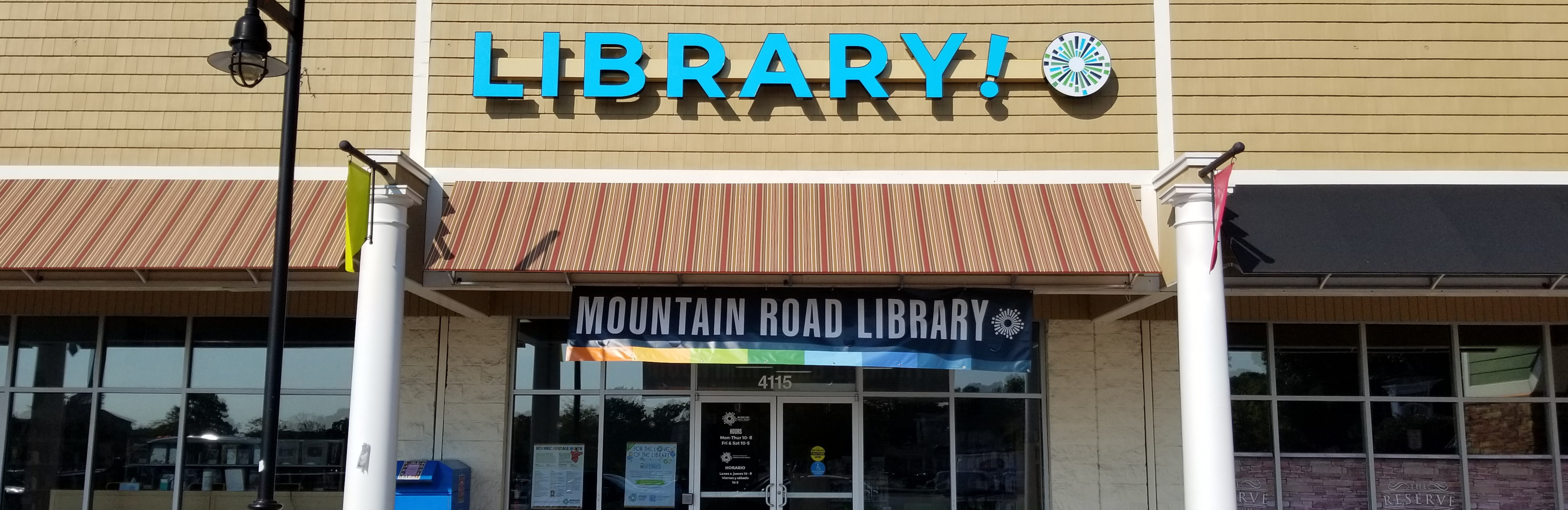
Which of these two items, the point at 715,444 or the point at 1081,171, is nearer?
the point at 1081,171

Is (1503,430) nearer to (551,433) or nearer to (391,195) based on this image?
(551,433)

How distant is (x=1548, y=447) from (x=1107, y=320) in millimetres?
4732

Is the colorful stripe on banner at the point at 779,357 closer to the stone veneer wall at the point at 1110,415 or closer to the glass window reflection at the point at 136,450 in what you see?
the stone veneer wall at the point at 1110,415

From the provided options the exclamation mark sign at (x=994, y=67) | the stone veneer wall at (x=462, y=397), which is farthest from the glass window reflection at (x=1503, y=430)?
the stone veneer wall at (x=462, y=397)

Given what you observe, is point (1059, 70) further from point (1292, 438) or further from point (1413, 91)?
point (1292, 438)

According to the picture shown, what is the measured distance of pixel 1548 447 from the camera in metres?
11.4

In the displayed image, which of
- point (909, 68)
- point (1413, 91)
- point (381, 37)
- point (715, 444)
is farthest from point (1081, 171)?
point (381, 37)

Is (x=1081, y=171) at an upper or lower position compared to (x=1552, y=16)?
lower

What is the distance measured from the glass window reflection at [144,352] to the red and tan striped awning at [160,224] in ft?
5.48

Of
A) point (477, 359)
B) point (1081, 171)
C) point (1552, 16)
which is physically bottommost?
point (477, 359)

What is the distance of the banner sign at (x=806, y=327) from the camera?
988cm

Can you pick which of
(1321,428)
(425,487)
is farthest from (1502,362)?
(425,487)

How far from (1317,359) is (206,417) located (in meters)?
11.4

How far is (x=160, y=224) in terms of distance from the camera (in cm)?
996
